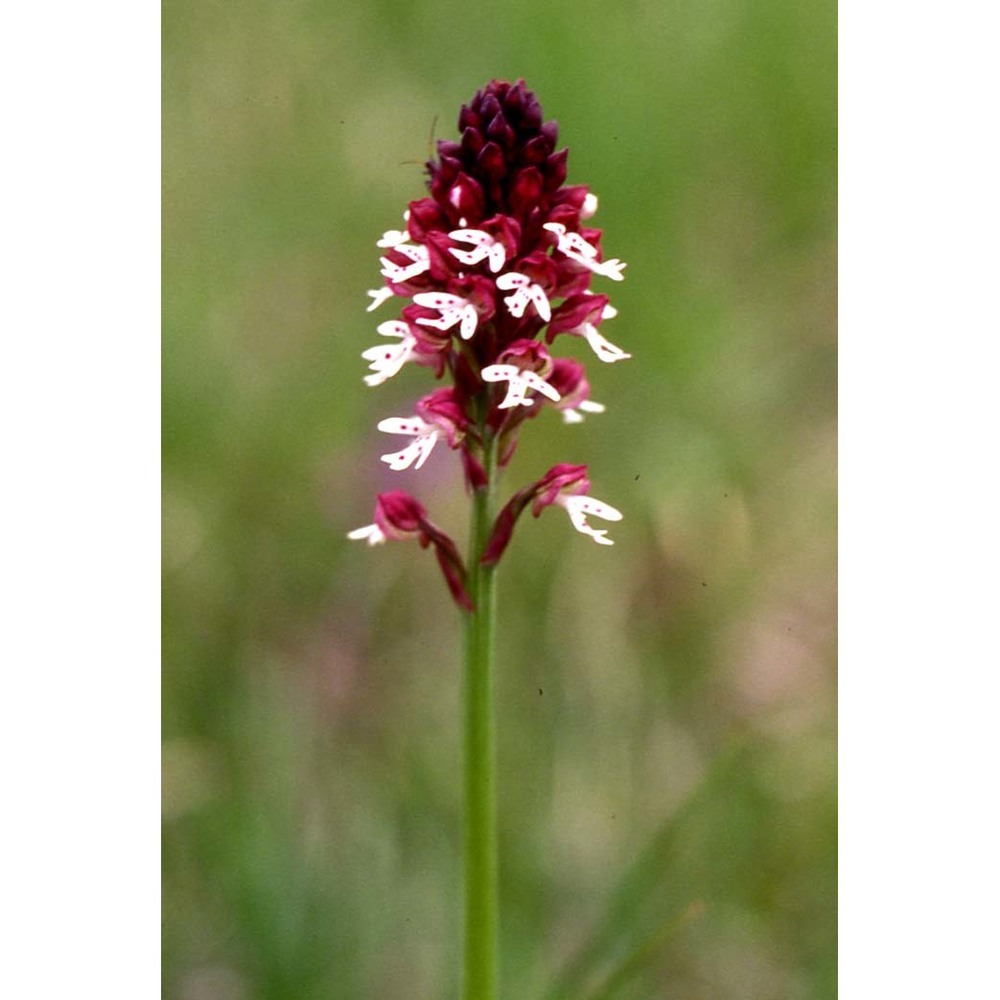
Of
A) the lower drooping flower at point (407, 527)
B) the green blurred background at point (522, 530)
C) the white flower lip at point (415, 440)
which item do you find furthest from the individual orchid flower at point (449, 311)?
the green blurred background at point (522, 530)

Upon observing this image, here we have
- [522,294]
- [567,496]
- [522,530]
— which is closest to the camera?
[522,294]

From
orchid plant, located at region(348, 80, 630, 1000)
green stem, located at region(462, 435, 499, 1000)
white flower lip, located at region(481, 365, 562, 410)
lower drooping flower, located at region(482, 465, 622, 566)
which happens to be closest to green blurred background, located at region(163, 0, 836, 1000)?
green stem, located at region(462, 435, 499, 1000)

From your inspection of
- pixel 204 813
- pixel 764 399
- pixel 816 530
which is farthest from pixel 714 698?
pixel 204 813

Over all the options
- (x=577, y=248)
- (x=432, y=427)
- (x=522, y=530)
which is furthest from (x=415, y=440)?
(x=522, y=530)

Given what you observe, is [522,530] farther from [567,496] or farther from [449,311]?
[449,311]

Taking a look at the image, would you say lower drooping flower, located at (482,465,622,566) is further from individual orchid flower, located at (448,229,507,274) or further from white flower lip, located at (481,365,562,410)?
individual orchid flower, located at (448,229,507,274)

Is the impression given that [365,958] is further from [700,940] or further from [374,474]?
[374,474]
